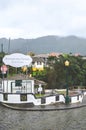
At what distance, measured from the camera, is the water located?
1869 cm

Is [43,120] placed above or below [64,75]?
above

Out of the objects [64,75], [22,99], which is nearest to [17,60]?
[22,99]

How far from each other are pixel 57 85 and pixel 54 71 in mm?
3307

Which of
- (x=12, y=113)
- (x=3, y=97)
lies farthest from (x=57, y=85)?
(x=12, y=113)

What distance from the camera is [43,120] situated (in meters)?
21.1

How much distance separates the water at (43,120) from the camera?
18.7 metres

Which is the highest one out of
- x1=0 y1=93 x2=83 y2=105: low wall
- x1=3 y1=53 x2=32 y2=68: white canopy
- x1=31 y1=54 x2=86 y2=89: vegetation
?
x1=3 y1=53 x2=32 y2=68: white canopy

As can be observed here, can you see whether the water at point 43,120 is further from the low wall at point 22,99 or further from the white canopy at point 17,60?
the white canopy at point 17,60

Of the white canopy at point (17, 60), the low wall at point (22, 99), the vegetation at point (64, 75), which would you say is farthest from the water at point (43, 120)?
the vegetation at point (64, 75)

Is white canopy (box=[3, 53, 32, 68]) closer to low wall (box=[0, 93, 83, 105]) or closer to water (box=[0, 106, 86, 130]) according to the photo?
low wall (box=[0, 93, 83, 105])

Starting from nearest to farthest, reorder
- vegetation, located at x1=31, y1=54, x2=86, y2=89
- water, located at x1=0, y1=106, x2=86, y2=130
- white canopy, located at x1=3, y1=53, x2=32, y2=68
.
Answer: water, located at x1=0, y1=106, x2=86, y2=130 → white canopy, located at x1=3, y1=53, x2=32, y2=68 → vegetation, located at x1=31, y1=54, x2=86, y2=89

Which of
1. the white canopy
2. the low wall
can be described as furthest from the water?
the white canopy

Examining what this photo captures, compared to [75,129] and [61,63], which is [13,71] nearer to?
[61,63]

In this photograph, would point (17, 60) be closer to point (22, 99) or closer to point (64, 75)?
point (22, 99)
